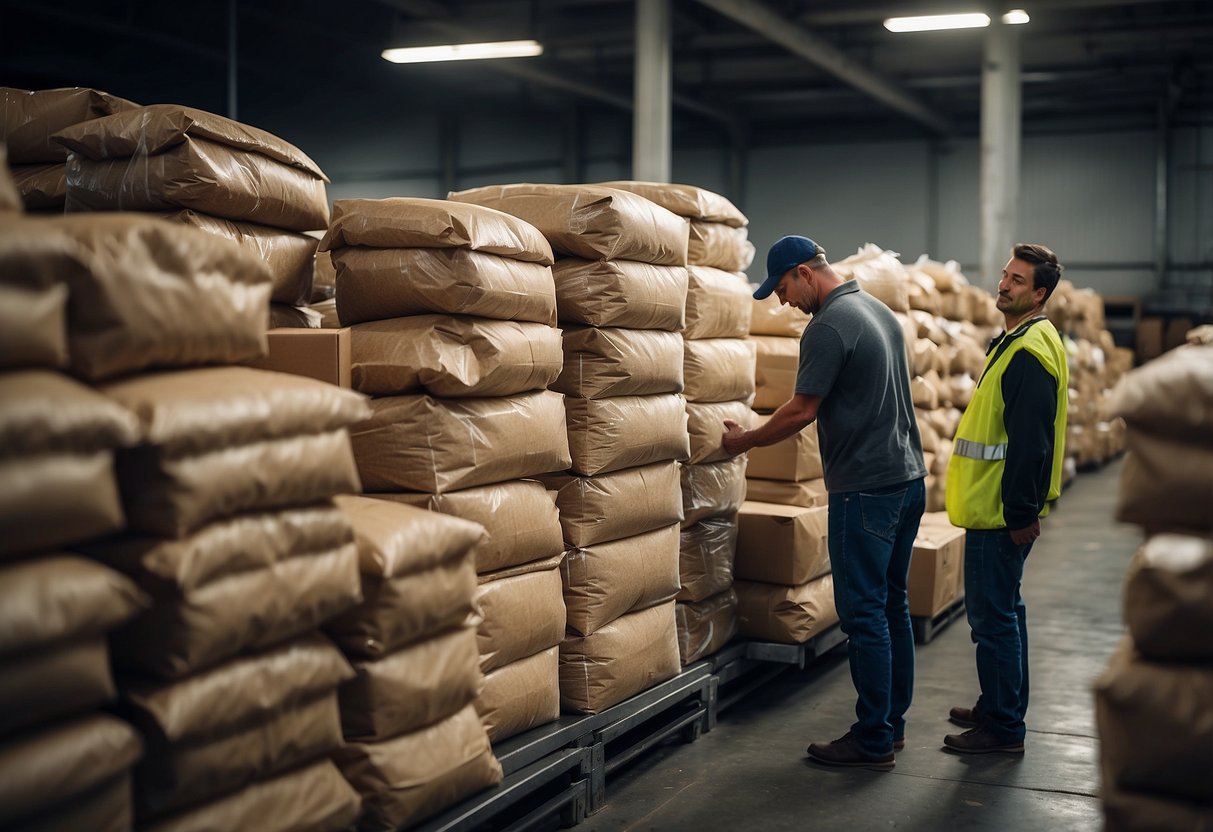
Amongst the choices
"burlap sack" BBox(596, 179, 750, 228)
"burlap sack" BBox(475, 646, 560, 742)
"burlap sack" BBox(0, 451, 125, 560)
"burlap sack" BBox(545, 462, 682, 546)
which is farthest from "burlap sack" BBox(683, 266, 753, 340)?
"burlap sack" BBox(0, 451, 125, 560)

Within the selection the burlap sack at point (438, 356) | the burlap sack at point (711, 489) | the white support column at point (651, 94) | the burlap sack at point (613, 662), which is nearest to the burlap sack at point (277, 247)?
the burlap sack at point (438, 356)

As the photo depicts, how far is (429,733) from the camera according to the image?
2.68m

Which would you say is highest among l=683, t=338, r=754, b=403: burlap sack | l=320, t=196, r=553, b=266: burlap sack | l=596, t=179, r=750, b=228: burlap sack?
l=596, t=179, r=750, b=228: burlap sack

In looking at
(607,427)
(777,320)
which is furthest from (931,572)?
(607,427)

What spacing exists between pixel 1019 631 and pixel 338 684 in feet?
8.35

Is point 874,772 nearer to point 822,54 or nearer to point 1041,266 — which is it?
point 1041,266

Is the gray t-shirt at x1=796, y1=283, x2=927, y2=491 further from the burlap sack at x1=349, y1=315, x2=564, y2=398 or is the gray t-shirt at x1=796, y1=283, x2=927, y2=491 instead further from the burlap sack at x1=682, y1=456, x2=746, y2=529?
the burlap sack at x1=349, y1=315, x2=564, y2=398

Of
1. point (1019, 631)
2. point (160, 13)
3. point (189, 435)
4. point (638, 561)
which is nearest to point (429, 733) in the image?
point (189, 435)

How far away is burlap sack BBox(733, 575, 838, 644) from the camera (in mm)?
4578

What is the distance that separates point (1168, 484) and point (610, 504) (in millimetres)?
1775

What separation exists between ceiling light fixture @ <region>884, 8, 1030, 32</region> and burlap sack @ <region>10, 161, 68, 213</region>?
9.54 metres

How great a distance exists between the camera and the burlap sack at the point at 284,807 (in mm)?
2150

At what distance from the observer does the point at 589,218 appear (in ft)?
11.9

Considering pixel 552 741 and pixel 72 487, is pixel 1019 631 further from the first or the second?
pixel 72 487
